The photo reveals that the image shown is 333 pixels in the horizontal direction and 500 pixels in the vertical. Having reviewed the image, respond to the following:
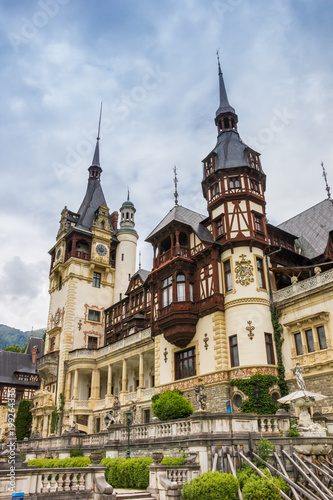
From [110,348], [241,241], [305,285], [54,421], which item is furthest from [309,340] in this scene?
[54,421]

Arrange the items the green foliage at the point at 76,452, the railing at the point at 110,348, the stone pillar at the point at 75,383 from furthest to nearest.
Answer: the stone pillar at the point at 75,383 < the railing at the point at 110,348 < the green foliage at the point at 76,452

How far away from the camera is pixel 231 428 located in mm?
16953

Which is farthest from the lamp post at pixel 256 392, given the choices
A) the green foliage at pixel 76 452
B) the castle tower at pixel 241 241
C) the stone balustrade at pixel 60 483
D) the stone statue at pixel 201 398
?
the stone balustrade at pixel 60 483

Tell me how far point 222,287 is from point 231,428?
1535 centimetres

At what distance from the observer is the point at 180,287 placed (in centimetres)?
3338

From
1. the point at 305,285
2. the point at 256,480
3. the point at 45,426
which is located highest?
the point at 305,285

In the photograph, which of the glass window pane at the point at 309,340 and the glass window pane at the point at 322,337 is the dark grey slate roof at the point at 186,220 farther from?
the glass window pane at the point at 322,337

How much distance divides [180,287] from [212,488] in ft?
65.6

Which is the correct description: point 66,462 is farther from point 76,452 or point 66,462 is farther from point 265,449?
point 265,449

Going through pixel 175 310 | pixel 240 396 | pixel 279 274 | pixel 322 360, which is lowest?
pixel 240 396

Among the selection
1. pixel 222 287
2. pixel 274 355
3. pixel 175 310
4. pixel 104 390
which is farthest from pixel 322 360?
pixel 104 390

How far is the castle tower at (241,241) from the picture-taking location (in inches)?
1142

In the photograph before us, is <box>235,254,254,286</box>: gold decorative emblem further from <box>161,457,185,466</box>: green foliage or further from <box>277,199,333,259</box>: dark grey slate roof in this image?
<box>161,457,185,466</box>: green foliage

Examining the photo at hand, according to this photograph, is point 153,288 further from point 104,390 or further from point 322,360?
point 104,390
